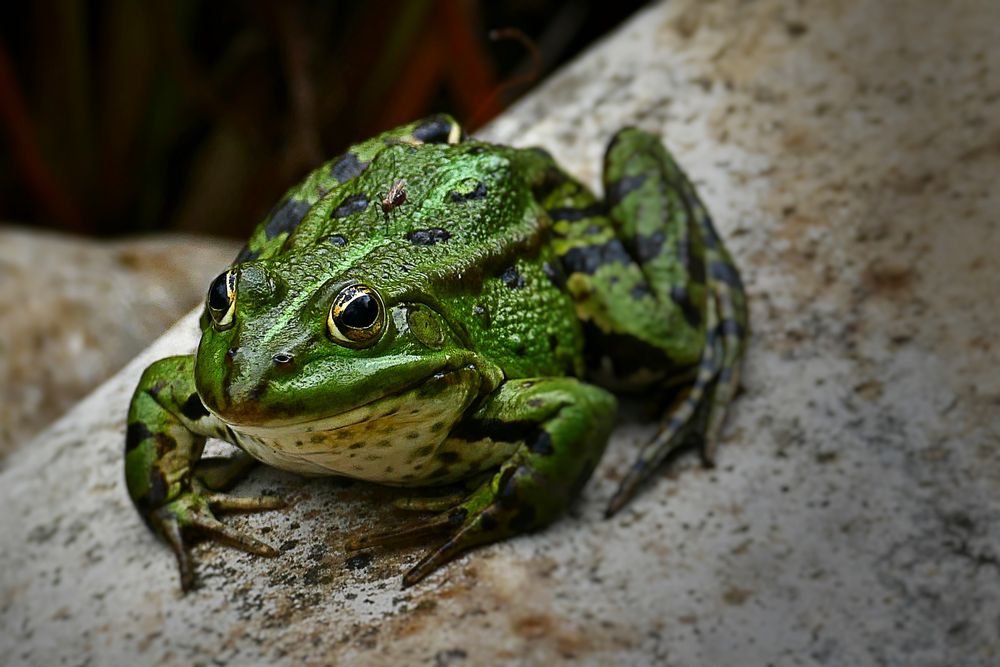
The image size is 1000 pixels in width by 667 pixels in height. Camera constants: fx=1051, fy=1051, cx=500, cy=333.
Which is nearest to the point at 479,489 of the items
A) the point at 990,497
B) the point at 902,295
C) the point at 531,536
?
the point at 531,536

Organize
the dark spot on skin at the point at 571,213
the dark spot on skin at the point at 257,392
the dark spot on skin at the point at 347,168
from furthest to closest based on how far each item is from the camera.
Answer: the dark spot on skin at the point at 571,213 → the dark spot on skin at the point at 347,168 → the dark spot on skin at the point at 257,392

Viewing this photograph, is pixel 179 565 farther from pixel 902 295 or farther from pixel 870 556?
pixel 902 295

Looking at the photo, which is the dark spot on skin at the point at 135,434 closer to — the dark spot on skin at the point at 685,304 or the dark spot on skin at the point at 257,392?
the dark spot on skin at the point at 257,392

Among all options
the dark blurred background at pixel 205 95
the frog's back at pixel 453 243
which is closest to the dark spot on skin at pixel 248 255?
the frog's back at pixel 453 243

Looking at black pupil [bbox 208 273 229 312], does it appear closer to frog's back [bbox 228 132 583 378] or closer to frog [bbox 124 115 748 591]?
frog [bbox 124 115 748 591]

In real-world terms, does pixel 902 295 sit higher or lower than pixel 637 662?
lower

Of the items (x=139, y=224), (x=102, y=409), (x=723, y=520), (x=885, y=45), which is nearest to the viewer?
(x=723, y=520)

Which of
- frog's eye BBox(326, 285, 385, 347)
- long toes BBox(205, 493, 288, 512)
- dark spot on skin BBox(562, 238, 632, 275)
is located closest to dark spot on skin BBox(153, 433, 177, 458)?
long toes BBox(205, 493, 288, 512)
